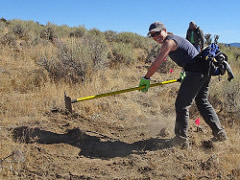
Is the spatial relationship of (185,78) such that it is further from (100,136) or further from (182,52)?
(100,136)

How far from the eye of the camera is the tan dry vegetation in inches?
121

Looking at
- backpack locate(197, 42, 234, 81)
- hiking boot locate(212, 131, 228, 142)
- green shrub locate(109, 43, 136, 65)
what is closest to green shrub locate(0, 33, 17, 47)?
green shrub locate(109, 43, 136, 65)

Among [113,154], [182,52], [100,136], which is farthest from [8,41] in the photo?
[182,52]

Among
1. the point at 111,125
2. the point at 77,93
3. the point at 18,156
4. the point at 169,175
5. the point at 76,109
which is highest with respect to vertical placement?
the point at 77,93

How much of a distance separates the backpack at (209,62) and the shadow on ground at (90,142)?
1.32m

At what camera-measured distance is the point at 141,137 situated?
163 inches

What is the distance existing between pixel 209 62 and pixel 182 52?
394 millimetres

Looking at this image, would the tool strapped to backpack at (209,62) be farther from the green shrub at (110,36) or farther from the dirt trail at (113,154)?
the green shrub at (110,36)

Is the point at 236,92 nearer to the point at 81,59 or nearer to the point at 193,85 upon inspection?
the point at 193,85

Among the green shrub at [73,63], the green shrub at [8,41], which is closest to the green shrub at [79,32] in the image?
the green shrub at [8,41]

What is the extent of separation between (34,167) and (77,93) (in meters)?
2.63

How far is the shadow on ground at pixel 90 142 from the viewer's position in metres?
3.63

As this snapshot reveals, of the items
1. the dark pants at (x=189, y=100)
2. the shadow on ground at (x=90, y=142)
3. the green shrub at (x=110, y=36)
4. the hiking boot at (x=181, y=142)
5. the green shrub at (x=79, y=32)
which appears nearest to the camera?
the dark pants at (x=189, y=100)

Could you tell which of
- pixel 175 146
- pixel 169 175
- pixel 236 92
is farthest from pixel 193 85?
pixel 236 92
